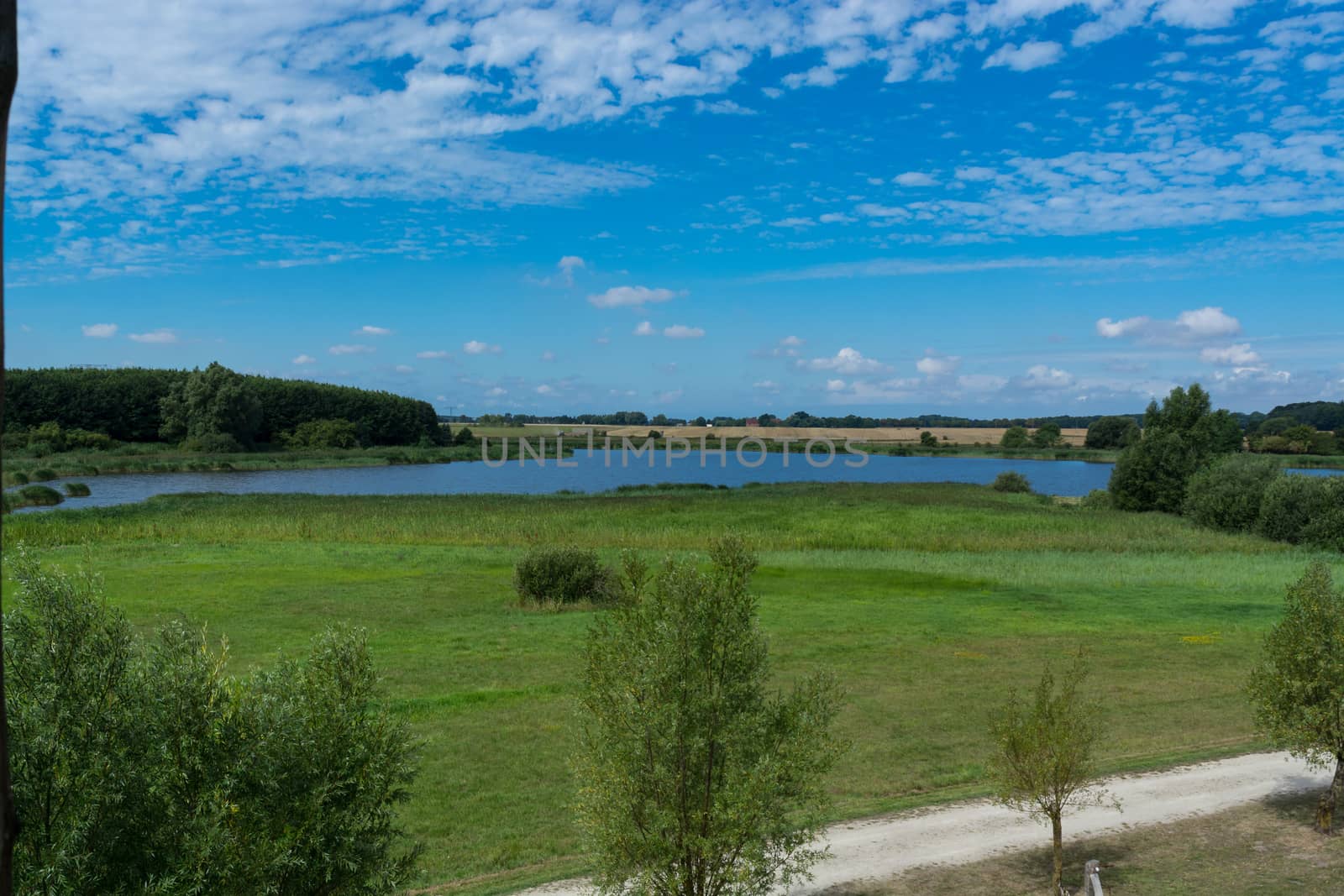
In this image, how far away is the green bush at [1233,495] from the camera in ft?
190

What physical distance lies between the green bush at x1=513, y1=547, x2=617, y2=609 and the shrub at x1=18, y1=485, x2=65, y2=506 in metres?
54.1

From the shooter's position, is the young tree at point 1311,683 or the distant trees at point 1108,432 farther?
the distant trees at point 1108,432

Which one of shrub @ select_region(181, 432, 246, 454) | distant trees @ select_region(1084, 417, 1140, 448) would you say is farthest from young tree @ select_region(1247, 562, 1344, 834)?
distant trees @ select_region(1084, 417, 1140, 448)

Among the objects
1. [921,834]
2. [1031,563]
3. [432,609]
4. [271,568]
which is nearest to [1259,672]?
[921,834]

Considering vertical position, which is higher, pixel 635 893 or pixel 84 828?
pixel 84 828

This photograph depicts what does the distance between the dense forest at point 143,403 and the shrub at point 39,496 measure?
3598 centimetres

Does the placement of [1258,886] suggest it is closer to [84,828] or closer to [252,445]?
[84,828]

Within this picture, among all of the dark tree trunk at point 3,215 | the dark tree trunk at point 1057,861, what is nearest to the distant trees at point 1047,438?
the dark tree trunk at point 1057,861

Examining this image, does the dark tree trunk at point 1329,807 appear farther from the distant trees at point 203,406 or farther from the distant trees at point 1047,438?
the distant trees at point 1047,438

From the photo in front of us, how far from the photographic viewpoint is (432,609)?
27.3 m

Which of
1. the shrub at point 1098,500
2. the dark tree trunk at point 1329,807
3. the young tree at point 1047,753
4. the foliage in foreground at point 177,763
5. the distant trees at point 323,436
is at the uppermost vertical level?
the distant trees at point 323,436

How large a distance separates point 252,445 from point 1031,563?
11897cm

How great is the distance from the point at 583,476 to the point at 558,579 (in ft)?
292

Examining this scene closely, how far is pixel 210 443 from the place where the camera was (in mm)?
119875
